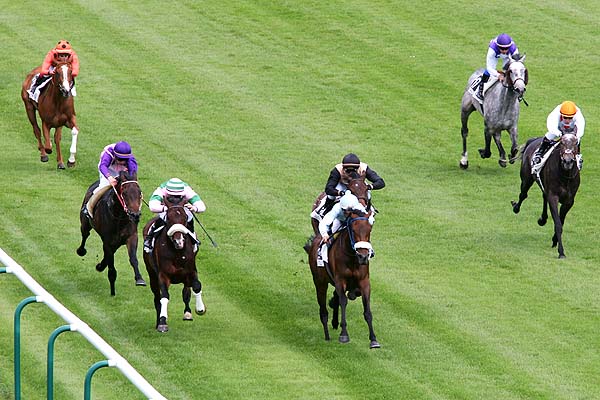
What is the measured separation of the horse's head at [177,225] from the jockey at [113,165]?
153 cm

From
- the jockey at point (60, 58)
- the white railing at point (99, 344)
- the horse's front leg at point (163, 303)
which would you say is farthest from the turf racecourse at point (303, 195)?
the white railing at point (99, 344)

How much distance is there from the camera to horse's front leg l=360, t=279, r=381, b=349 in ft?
56.6

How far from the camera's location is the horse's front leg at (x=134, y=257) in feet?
64.6

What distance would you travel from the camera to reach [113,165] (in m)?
19.6

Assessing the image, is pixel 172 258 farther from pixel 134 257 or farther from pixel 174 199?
pixel 134 257

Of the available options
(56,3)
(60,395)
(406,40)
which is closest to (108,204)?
(60,395)

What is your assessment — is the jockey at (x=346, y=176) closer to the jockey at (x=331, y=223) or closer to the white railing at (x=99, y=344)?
the jockey at (x=331, y=223)

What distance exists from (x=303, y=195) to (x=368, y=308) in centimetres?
834

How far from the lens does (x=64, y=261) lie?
2152 centimetres

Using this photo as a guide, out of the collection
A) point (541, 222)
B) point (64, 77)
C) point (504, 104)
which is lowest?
point (541, 222)

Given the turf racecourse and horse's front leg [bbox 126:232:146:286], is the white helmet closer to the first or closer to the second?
the turf racecourse

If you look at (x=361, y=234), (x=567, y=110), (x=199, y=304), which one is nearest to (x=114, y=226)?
(x=199, y=304)

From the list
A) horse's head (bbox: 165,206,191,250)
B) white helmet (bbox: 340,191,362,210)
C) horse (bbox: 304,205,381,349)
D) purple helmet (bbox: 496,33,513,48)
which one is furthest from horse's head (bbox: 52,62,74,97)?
white helmet (bbox: 340,191,362,210)

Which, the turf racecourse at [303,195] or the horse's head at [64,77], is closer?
the turf racecourse at [303,195]
